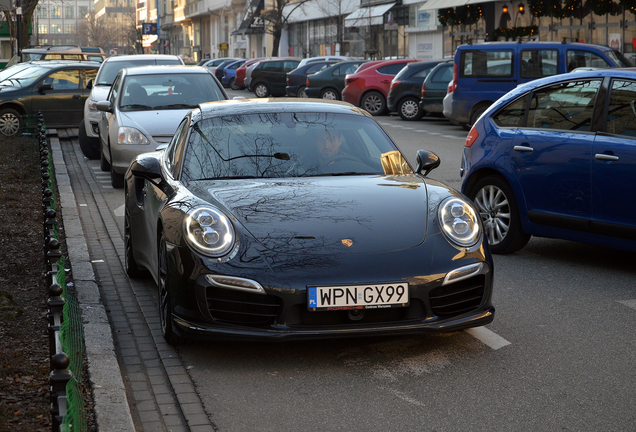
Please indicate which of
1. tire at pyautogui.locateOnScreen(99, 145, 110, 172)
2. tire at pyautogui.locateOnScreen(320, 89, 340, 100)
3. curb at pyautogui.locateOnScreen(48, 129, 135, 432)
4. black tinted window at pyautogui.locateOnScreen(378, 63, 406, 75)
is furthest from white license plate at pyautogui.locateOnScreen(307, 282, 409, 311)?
tire at pyautogui.locateOnScreen(320, 89, 340, 100)

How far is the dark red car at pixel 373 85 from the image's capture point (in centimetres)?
2792

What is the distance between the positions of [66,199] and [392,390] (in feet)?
25.2

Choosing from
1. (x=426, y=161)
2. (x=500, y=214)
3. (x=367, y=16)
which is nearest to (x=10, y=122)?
(x=500, y=214)

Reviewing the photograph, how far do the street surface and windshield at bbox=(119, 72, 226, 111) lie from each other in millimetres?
7312

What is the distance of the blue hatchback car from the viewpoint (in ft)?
23.0

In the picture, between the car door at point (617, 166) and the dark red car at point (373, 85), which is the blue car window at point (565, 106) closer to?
the car door at point (617, 166)

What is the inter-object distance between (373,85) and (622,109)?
21.0m

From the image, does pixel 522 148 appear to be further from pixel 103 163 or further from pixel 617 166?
pixel 103 163

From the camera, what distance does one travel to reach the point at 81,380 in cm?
478

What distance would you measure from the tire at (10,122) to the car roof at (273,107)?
13.7 metres

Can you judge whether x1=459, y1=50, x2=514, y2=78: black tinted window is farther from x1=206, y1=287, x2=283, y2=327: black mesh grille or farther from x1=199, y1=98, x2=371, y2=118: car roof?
x1=206, y1=287, x2=283, y2=327: black mesh grille

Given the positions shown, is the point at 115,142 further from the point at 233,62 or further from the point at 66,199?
the point at 233,62

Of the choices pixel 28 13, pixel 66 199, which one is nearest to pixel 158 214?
pixel 66 199

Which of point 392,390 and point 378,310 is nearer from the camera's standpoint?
point 392,390
